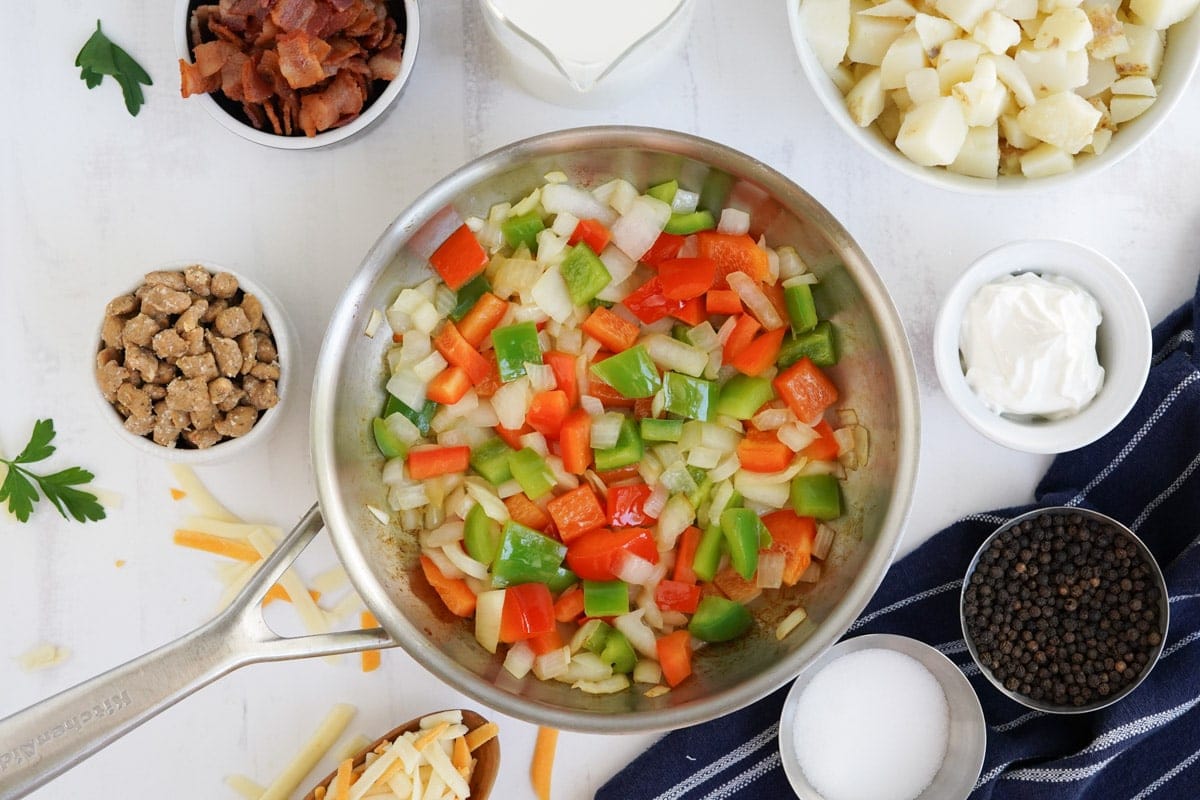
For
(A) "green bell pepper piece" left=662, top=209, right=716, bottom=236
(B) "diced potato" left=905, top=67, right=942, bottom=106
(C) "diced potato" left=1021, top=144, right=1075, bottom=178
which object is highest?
(B) "diced potato" left=905, top=67, right=942, bottom=106

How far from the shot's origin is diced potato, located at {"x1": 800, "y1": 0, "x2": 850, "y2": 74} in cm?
224

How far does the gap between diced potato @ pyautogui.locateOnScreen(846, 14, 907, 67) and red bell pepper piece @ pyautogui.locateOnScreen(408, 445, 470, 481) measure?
121 cm

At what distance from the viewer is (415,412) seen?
2275 mm

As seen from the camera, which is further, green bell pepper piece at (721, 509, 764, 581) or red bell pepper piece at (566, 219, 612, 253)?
red bell pepper piece at (566, 219, 612, 253)

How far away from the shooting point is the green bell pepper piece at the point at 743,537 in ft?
7.07

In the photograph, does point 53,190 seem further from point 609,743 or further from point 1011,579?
point 1011,579

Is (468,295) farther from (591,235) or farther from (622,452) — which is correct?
(622,452)

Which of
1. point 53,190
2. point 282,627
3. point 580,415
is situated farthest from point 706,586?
point 53,190

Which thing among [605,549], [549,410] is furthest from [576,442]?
[605,549]

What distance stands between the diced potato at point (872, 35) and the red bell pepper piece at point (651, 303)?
67cm

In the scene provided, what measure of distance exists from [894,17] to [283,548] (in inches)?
65.7

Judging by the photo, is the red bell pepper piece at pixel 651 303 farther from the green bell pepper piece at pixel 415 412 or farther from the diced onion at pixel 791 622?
the diced onion at pixel 791 622

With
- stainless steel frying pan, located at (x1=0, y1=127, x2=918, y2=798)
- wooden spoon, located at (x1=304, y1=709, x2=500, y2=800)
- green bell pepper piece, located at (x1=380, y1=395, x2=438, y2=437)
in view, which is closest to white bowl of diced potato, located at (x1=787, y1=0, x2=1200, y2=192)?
stainless steel frying pan, located at (x1=0, y1=127, x2=918, y2=798)

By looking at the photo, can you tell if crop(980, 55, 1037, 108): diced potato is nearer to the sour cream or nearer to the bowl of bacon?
the sour cream
